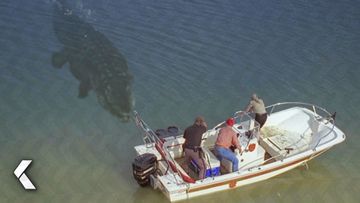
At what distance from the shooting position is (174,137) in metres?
12.9

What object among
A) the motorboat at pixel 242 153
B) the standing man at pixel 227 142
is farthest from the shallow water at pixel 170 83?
the standing man at pixel 227 142

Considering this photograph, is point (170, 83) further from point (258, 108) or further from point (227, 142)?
point (227, 142)

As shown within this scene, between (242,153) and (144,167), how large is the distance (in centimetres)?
238

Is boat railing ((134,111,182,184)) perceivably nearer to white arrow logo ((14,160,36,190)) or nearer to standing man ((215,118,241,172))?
standing man ((215,118,241,172))

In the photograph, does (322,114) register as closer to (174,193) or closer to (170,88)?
→ (170,88)

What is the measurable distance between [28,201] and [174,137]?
12.2ft

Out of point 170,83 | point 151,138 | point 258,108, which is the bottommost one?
point 170,83

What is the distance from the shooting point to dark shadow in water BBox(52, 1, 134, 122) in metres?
15.8

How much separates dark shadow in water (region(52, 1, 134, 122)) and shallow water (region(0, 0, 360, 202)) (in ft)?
0.83

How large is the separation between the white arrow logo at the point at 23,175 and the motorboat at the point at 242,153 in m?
2.58

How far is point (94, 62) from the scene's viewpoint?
57.8ft

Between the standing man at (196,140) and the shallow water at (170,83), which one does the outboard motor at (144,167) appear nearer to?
the shallow water at (170,83)

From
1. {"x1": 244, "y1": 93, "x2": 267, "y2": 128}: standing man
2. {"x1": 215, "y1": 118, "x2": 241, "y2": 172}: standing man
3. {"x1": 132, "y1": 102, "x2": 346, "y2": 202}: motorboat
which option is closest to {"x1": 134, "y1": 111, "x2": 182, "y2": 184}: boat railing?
{"x1": 132, "y1": 102, "x2": 346, "y2": 202}: motorboat

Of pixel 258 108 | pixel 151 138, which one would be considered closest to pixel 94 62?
pixel 151 138
